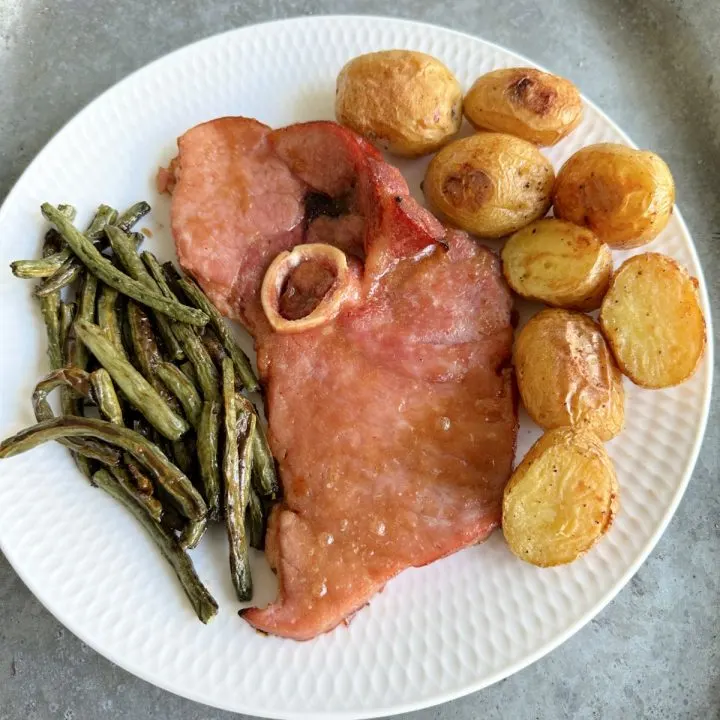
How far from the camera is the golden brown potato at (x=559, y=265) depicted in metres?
1.87

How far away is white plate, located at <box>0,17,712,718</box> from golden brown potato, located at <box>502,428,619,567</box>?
15 centimetres

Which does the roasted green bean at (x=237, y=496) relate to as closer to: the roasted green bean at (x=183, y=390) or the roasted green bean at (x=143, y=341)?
the roasted green bean at (x=183, y=390)

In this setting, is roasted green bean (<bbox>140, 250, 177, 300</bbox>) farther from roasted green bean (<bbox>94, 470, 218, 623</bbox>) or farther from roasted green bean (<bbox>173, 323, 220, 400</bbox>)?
roasted green bean (<bbox>94, 470, 218, 623</bbox>)

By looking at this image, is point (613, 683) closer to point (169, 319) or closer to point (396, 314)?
point (396, 314)

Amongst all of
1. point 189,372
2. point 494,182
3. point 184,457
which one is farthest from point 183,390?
point 494,182

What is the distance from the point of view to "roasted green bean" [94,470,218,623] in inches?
71.7

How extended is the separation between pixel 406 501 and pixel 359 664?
44cm

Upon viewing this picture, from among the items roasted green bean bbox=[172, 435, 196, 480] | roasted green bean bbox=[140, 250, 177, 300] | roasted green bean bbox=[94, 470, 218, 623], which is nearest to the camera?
roasted green bean bbox=[94, 470, 218, 623]

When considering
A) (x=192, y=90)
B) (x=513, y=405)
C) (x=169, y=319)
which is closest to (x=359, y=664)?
(x=513, y=405)

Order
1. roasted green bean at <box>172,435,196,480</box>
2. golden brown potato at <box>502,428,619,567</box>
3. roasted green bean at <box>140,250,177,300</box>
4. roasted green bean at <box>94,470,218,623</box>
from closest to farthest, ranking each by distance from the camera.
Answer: golden brown potato at <box>502,428,619,567</box> → roasted green bean at <box>94,470,218,623</box> → roasted green bean at <box>172,435,196,480</box> → roasted green bean at <box>140,250,177,300</box>

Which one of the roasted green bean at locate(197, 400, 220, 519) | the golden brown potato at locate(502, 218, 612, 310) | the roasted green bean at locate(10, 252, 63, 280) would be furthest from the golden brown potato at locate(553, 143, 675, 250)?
the roasted green bean at locate(10, 252, 63, 280)

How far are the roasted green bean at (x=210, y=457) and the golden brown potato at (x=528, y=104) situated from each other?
1166 millimetres

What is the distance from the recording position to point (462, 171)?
6.37 feet

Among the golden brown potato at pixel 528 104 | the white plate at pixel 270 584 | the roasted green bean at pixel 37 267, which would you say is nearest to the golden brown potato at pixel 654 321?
the white plate at pixel 270 584
